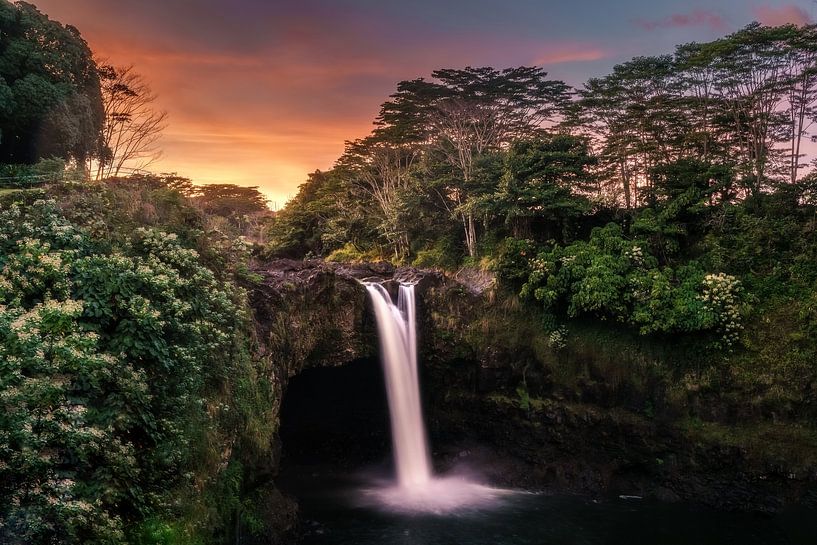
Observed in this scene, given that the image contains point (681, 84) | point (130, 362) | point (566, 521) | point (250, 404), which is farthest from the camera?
point (681, 84)

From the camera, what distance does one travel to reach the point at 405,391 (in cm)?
1831

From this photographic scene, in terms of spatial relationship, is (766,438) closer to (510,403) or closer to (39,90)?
(510,403)

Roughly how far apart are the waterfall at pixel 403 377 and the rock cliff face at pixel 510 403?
0.44 metres

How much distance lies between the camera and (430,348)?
1867 centimetres

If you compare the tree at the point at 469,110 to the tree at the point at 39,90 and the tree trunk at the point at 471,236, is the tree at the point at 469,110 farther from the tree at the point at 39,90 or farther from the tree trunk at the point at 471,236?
the tree at the point at 39,90

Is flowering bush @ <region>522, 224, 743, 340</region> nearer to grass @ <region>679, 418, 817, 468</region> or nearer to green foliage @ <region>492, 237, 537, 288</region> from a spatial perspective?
green foliage @ <region>492, 237, 537, 288</region>

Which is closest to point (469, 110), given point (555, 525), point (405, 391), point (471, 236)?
point (471, 236)

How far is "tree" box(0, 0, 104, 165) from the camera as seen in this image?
60.6 ft

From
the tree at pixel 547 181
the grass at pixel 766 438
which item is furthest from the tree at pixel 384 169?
the grass at pixel 766 438

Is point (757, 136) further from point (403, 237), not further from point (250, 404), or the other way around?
point (250, 404)

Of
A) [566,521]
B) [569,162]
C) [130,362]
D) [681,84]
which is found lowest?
[566,521]

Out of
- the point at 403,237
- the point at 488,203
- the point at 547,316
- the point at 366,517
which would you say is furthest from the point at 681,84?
the point at 366,517

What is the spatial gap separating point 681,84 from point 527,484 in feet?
57.1

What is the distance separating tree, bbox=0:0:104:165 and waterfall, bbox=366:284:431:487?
13433 millimetres
